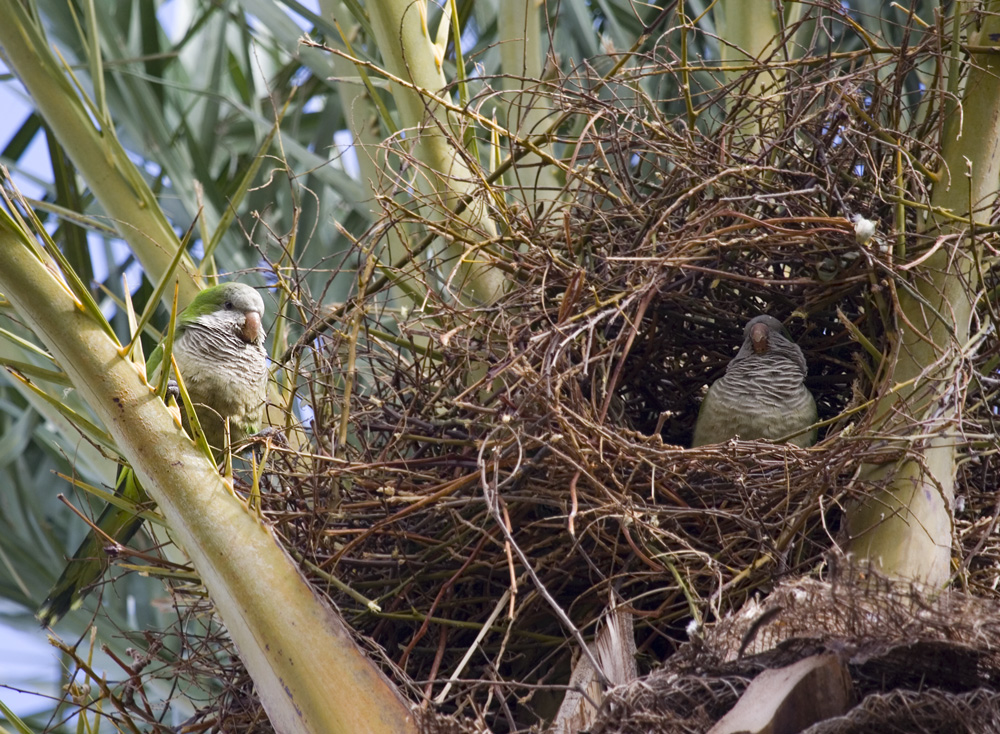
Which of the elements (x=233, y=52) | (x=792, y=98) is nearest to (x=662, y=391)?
(x=792, y=98)

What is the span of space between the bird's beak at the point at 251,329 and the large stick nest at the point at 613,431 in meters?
0.43

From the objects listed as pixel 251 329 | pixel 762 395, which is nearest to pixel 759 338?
pixel 762 395

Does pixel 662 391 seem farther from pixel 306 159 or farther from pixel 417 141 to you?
pixel 306 159

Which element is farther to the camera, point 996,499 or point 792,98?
point 792,98

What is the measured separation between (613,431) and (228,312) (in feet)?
4.96

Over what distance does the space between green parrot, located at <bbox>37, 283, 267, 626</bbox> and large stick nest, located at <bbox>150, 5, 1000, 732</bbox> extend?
0.38 metres

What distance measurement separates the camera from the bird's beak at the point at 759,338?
2.97 m

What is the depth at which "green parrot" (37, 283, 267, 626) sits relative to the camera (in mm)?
3268

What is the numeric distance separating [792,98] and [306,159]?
1775 millimetres

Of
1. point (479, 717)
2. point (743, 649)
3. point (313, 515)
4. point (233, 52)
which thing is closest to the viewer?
point (743, 649)

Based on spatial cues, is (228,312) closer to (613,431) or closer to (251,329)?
(251,329)

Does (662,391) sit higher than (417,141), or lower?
lower

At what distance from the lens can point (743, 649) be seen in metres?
1.92

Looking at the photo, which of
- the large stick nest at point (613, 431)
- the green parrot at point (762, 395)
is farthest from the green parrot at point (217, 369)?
the green parrot at point (762, 395)
